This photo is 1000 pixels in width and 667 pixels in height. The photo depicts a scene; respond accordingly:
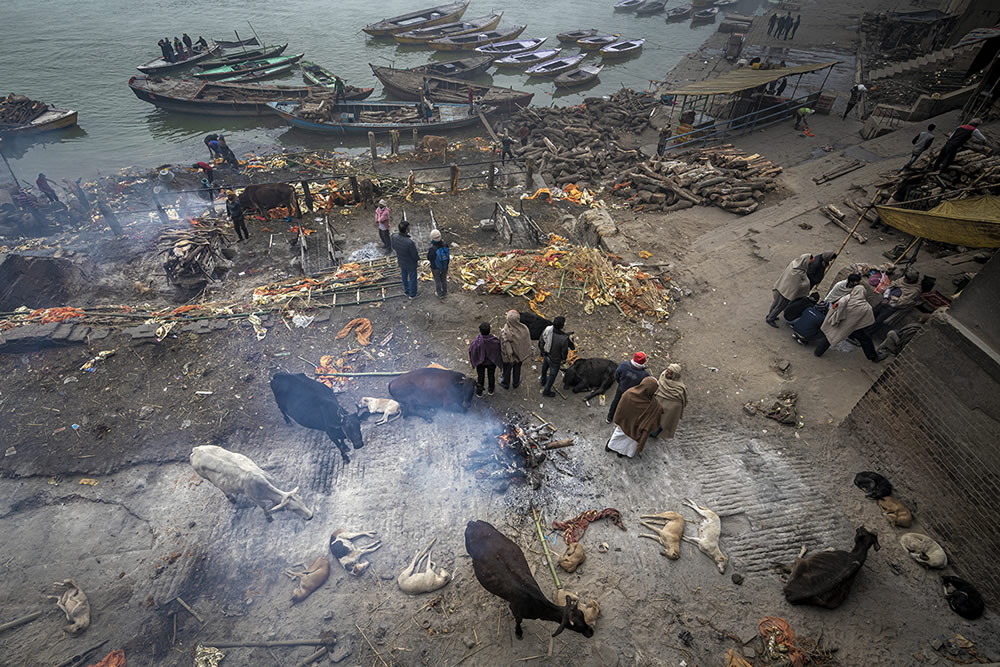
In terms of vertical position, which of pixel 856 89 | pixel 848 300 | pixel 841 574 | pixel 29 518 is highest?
pixel 856 89

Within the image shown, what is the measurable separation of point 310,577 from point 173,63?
40900 millimetres

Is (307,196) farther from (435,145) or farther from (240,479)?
(240,479)

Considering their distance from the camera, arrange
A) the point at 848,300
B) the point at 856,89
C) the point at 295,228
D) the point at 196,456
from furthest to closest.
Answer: the point at 856,89, the point at 295,228, the point at 848,300, the point at 196,456

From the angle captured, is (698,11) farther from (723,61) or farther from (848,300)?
(848,300)

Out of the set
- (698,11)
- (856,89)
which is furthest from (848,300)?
(698,11)

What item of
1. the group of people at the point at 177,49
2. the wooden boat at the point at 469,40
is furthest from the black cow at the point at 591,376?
the group of people at the point at 177,49

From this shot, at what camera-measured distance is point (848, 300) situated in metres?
8.07

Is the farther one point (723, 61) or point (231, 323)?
point (723, 61)

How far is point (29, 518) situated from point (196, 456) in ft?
9.58

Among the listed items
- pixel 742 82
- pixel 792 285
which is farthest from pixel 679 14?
pixel 792 285

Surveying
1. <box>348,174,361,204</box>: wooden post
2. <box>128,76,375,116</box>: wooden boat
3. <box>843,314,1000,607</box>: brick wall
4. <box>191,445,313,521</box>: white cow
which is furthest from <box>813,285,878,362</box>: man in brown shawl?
<box>128,76,375,116</box>: wooden boat

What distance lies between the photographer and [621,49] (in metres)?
35.2

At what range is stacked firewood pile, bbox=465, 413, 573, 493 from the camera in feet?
22.6

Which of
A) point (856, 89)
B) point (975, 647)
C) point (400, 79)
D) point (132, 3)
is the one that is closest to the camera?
point (975, 647)
